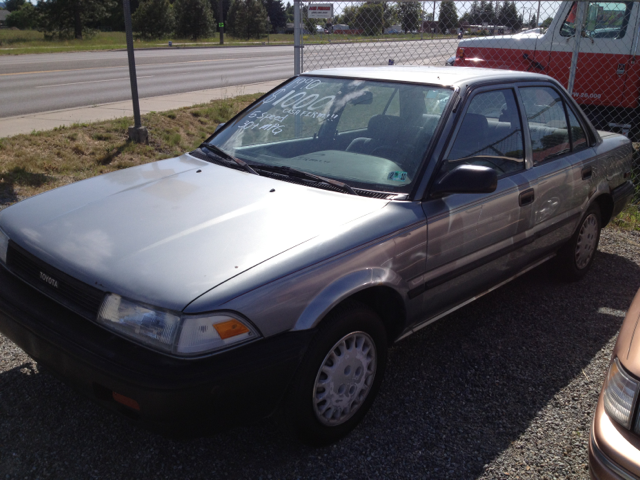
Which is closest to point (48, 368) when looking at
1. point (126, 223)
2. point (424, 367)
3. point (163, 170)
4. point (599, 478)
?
point (126, 223)

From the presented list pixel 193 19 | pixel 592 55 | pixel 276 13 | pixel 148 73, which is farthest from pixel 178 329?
pixel 276 13

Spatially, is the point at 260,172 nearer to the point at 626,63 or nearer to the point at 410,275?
the point at 410,275

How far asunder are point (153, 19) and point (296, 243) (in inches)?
2084

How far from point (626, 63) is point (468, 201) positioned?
660 cm

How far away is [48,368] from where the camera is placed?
2500 mm

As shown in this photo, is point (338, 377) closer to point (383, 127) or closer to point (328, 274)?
point (328, 274)

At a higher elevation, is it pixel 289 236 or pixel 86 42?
pixel 86 42

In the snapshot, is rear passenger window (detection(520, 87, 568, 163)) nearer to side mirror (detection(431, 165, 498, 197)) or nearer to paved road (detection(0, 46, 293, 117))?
side mirror (detection(431, 165, 498, 197))

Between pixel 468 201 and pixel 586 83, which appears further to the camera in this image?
pixel 586 83

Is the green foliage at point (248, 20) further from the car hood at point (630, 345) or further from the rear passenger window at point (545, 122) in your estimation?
the car hood at point (630, 345)

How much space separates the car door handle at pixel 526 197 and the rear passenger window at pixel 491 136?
0.16 metres

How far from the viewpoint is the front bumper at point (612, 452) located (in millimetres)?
1971

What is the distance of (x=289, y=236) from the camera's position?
8.32 feet

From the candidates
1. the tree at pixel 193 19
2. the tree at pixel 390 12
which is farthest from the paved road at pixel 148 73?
the tree at pixel 193 19
